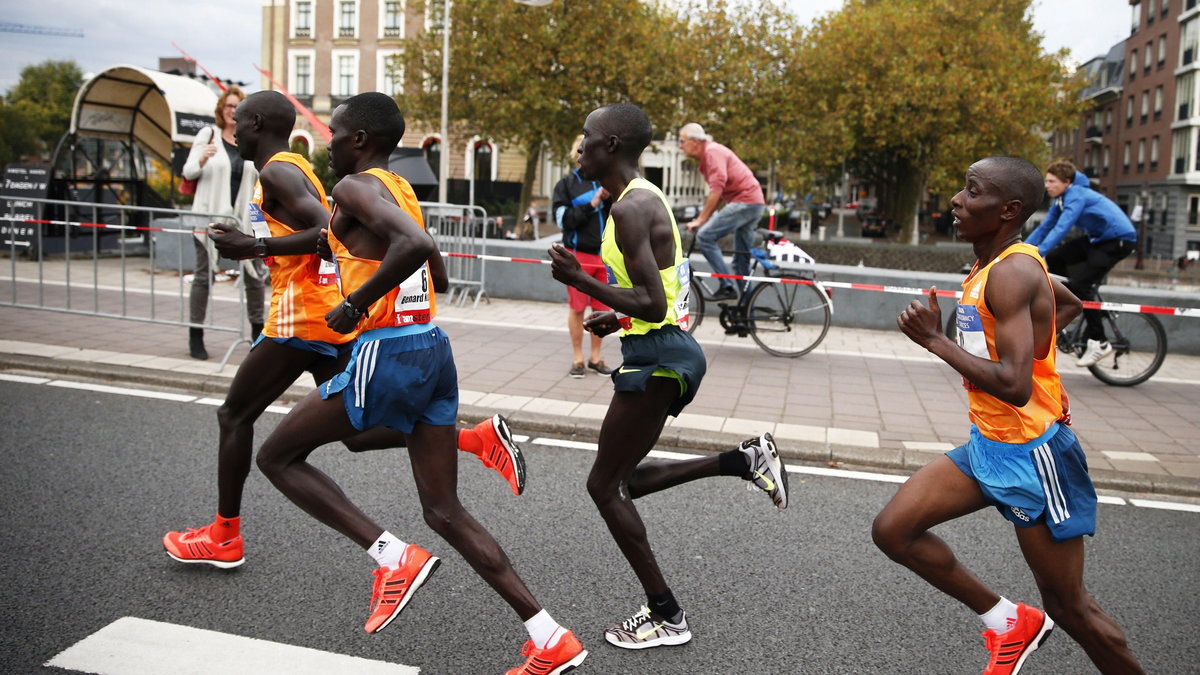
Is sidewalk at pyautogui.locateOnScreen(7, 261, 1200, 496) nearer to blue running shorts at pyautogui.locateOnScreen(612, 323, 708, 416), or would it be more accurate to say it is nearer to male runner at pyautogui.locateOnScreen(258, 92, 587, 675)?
blue running shorts at pyautogui.locateOnScreen(612, 323, 708, 416)

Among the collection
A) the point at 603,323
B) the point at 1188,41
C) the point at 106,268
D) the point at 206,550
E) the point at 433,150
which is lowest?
the point at 206,550

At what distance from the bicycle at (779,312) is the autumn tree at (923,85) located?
23.7 metres

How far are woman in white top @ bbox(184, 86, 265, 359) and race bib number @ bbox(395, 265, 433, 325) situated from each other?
472cm

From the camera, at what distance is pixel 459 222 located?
12.7 meters

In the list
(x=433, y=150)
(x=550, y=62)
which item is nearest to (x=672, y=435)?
(x=550, y=62)

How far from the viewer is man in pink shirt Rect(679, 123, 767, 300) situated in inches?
364

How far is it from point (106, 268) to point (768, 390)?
10.1 metres

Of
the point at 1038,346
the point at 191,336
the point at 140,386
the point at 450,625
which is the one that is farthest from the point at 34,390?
the point at 1038,346

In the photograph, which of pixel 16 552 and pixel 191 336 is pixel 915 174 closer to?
pixel 191 336

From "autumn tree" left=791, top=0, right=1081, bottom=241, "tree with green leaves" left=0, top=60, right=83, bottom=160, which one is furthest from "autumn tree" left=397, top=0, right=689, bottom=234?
"tree with green leaves" left=0, top=60, right=83, bottom=160

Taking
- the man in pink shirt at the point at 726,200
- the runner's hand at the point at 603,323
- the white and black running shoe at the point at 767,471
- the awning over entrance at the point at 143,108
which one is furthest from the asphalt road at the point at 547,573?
the awning over entrance at the point at 143,108

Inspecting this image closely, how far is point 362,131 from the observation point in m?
3.29

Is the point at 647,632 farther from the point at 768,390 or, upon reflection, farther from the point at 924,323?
the point at 768,390

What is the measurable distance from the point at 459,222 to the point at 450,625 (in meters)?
9.45
